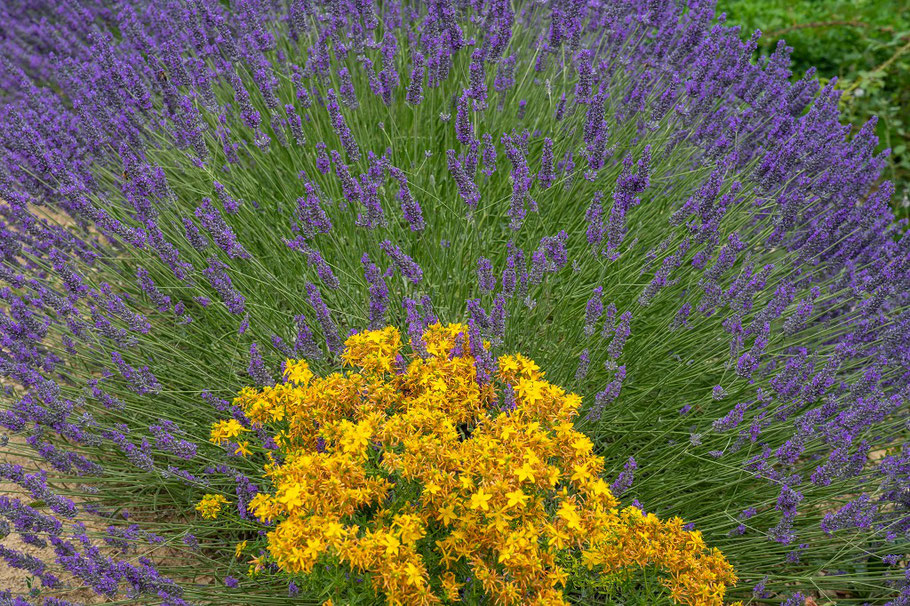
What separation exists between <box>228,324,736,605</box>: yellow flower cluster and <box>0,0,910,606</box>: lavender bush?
0.18 m

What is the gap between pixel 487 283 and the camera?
2148 mm

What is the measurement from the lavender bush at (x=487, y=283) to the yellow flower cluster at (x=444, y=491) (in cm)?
18

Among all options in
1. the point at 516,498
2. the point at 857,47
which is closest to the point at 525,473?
the point at 516,498

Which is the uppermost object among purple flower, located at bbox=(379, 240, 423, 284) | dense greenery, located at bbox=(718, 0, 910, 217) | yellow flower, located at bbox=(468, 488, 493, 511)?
dense greenery, located at bbox=(718, 0, 910, 217)

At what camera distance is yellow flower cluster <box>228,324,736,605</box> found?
59.2 inches

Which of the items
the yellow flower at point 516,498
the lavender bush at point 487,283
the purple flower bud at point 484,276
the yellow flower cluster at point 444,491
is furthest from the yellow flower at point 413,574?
the purple flower bud at point 484,276

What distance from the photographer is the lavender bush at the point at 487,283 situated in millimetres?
2133

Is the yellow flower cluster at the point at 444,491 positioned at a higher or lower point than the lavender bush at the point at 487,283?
lower

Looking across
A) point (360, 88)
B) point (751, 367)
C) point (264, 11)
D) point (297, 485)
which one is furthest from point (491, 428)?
point (264, 11)

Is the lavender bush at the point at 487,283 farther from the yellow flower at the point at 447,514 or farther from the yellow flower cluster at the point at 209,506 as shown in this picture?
the yellow flower at the point at 447,514

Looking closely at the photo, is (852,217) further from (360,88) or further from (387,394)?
(360,88)

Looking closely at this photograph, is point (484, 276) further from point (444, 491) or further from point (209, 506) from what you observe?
point (209, 506)

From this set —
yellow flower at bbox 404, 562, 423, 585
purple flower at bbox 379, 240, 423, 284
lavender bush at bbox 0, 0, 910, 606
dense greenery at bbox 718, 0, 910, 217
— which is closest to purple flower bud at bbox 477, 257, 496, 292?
lavender bush at bbox 0, 0, 910, 606

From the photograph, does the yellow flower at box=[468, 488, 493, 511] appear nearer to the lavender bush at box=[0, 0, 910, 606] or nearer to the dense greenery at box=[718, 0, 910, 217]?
the lavender bush at box=[0, 0, 910, 606]
